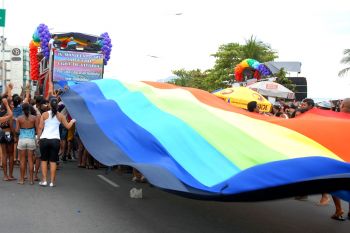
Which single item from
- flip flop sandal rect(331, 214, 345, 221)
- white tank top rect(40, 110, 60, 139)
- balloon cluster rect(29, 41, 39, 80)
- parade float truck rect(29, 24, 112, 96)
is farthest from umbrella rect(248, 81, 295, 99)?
flip flop sandal rect(331, 214, 345, 221)

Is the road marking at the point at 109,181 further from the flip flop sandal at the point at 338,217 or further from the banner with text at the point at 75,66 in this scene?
the banner with text at the point at 75,66

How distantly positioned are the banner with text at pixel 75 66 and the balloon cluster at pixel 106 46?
31.3 inches

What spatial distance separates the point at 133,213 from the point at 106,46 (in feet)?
33.8

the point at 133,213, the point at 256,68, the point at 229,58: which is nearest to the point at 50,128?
the point at 133,213

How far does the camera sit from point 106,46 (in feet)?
53.1

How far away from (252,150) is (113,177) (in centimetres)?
552

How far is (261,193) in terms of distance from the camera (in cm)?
439

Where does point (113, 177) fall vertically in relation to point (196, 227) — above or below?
below

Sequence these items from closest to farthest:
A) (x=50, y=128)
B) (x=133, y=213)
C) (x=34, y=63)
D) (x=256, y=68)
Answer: (x=133, y=213) < (x=50, y=128) < (x=34, y=63) < (x=256, y=68)

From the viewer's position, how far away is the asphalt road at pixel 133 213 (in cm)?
617

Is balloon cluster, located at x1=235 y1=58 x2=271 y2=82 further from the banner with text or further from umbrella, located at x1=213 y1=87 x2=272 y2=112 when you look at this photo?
umbrella, located at x1=213 y1=87 x2=272 y2=112

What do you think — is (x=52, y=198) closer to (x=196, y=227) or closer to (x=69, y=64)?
(x=196, y=227)

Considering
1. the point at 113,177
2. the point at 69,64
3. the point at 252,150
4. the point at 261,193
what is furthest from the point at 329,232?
the point at 69,64

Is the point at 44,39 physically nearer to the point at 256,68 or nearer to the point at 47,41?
the point at 47,41
